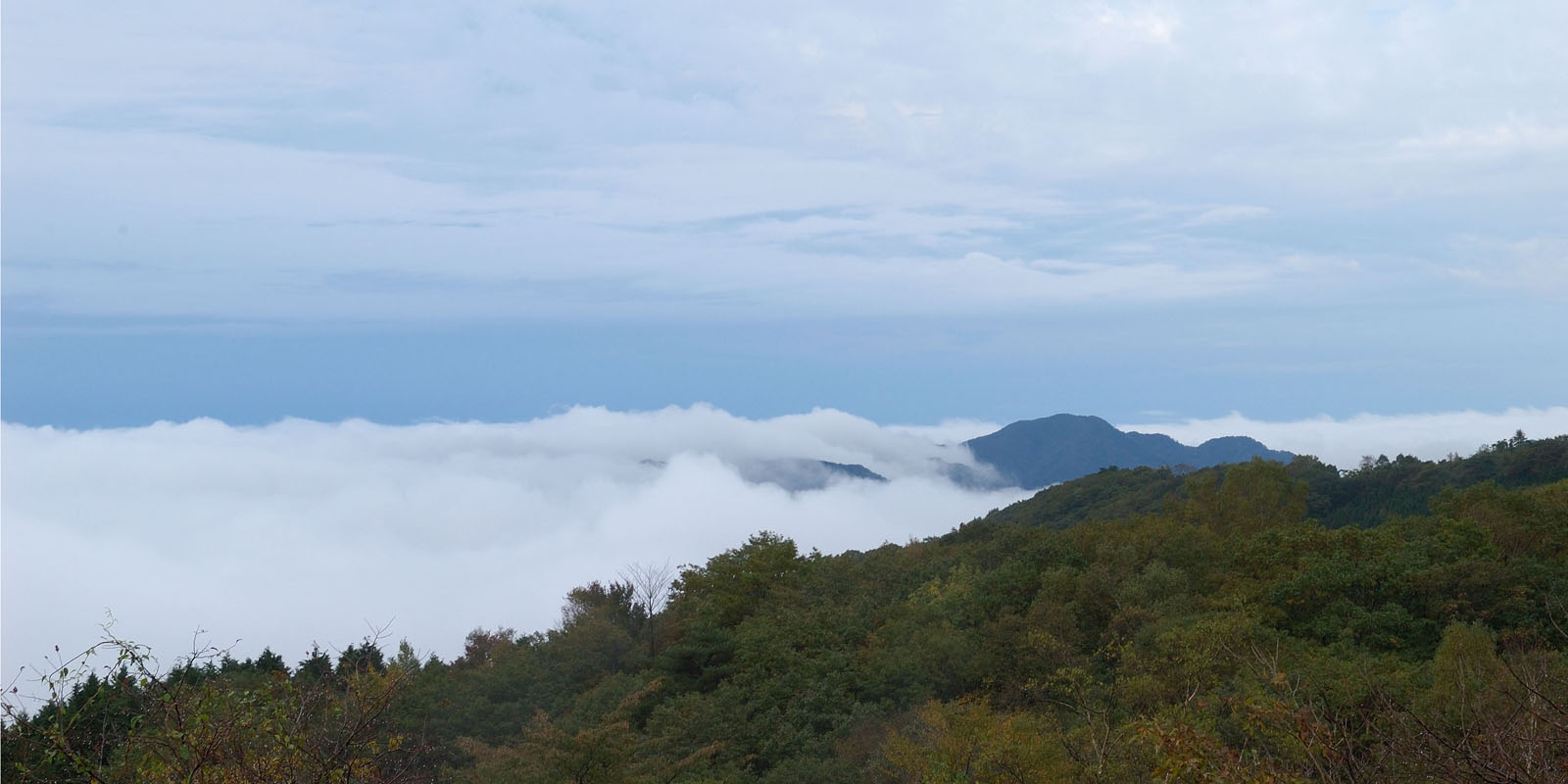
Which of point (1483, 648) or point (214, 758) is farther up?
point (214, 758)

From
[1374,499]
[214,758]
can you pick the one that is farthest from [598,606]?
[1374,499]

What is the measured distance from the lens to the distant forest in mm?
10398

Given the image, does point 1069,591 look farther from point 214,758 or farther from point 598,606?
point 214,758

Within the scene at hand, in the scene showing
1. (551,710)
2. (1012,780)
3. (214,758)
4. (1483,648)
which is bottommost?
(551,710)

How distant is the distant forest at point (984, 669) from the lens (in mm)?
10398

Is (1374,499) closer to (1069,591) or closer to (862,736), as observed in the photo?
(1069,591)

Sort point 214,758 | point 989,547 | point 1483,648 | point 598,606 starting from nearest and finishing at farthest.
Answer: point 214,758 < point 1483,648 < point 989,547 < point 598,606

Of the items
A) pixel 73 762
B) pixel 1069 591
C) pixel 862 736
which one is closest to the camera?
pixel 73 762

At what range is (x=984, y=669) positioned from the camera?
99.5 feet

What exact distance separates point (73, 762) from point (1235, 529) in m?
40.1

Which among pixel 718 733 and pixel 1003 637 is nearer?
pixel 718 733

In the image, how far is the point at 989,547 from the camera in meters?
39.7

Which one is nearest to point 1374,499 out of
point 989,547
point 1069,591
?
point 989,547

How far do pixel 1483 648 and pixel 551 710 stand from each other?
79.0 feet
